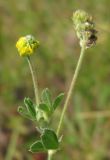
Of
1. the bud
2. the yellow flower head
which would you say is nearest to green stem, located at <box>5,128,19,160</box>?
the yellow flower head

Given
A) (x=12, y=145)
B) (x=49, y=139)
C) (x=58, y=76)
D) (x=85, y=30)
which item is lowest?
(x=49, y=139)

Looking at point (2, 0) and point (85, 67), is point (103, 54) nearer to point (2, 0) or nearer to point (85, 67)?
point (85, 67)

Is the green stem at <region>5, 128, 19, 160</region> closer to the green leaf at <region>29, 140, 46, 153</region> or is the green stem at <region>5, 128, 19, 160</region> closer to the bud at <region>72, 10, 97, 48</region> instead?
the green leaf at <region>29, 140, 46, 153</region>

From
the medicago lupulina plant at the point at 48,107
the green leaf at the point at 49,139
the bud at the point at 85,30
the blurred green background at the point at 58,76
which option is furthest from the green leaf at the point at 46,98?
the blurred green background at the point at 58,76

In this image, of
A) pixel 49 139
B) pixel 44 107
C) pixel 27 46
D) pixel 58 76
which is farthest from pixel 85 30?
pixel 58 76

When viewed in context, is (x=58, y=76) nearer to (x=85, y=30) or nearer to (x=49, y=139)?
(x=85, y=30)

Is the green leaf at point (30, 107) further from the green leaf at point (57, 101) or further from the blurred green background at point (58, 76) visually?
the blurred green background at point (58, 76)

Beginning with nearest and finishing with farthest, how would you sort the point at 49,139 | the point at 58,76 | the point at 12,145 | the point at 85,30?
the point at 49,139
the point at 85,30
the point at 12,145
the point at 58,76

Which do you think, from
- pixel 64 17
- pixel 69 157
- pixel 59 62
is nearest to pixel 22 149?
pixel 69 157
